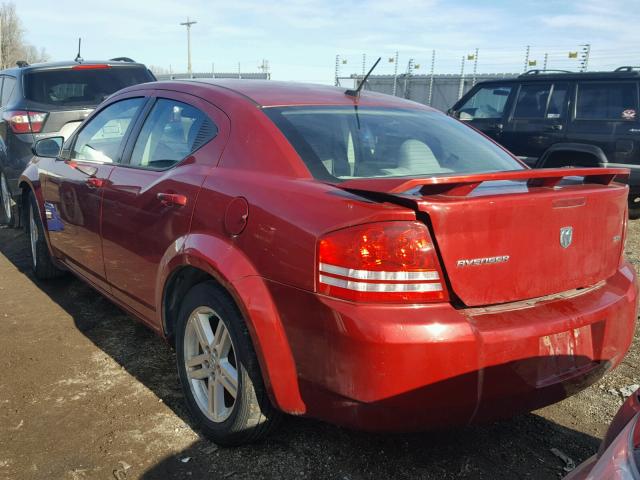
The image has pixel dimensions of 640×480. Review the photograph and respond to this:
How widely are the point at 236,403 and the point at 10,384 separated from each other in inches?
60.9

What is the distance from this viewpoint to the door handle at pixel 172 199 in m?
2.75

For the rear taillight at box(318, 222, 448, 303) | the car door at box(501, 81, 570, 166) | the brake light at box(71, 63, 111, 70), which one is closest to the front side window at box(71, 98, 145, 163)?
the rear taillight at box(318, 222, 448, 303)

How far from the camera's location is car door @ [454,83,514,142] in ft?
26.3

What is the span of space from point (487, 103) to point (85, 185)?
6.20m

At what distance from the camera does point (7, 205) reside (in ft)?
23.8

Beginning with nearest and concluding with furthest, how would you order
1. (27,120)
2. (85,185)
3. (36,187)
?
(85,185) < (36,187) < (27,120)

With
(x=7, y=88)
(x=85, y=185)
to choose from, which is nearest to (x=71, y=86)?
(x=7, y=88)

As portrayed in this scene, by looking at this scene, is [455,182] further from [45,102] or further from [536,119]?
[536,119]

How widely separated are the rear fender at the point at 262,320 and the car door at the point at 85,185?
4.82ft

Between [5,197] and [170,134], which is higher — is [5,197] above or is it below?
below

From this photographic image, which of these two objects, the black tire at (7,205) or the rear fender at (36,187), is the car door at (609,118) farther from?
the black tire at (7,205)

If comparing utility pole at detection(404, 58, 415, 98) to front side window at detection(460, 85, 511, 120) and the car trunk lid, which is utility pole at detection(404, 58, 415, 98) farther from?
the car trunk lid

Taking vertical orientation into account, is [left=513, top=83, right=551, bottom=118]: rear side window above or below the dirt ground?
above

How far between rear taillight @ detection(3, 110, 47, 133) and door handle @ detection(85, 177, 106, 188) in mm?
3235
